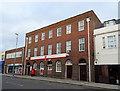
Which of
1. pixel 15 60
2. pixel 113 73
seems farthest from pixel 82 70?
pixel 15 60

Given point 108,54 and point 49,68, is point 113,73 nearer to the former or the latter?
point 108,54

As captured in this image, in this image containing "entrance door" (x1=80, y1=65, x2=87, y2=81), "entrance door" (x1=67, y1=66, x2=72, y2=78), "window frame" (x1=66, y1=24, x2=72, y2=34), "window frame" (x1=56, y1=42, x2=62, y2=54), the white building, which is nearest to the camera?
the white building

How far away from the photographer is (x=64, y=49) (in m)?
25.1

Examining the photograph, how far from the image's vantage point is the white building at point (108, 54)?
18375 mm

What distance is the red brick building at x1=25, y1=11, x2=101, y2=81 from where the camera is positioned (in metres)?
22.2

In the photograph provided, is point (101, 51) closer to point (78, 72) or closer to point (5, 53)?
point (78, 72)

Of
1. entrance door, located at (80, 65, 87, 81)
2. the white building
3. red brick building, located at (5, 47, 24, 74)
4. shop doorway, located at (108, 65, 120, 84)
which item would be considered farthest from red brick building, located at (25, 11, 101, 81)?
red brick building, located at (5, 47, 24, 74)

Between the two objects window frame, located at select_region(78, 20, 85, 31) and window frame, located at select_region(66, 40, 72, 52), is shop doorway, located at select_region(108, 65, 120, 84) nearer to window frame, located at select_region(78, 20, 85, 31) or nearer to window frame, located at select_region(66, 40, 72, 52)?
window frame, located at select_region(66, 40, 72, 52)

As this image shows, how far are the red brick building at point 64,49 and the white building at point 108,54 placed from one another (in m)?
1.08

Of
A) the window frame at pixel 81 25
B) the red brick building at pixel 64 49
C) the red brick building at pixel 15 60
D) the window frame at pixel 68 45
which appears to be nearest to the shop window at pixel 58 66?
the red brick building at pixel 64 49

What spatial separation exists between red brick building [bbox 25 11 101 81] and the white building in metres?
1.08

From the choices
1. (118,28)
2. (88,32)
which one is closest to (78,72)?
(88,32)

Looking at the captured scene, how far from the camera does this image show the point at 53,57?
2616 cm

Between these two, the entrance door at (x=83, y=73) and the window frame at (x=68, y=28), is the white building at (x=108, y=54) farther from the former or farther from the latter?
the window frame at (x=68, y=28)
